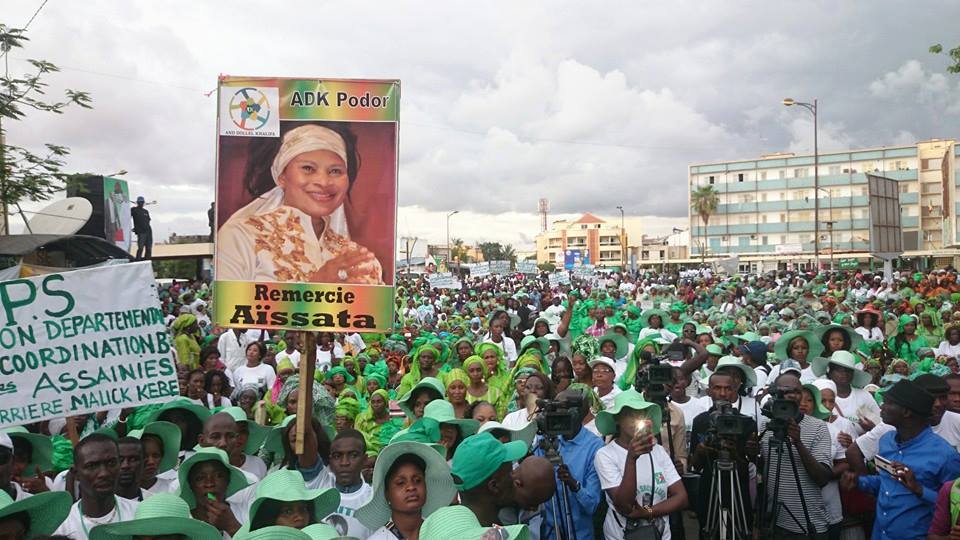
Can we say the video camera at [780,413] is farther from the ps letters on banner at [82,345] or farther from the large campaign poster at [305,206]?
the ps letters on banner at [82,345]

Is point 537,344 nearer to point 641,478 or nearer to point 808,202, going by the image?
point 641,478

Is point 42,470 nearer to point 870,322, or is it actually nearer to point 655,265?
point 870,322

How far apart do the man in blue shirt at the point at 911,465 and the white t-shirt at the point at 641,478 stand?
1244 mm

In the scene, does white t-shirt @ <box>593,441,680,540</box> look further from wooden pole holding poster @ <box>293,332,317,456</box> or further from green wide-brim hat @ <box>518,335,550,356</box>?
green wide-brim hat @ <box>518,335,550,356</box>

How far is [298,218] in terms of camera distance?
4.67 m

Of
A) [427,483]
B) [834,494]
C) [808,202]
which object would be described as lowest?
[834,494]

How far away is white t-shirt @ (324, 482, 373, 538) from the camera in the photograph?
4043 millimetres

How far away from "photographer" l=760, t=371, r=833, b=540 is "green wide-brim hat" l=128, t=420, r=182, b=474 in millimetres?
3558

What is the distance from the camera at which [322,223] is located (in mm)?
4668

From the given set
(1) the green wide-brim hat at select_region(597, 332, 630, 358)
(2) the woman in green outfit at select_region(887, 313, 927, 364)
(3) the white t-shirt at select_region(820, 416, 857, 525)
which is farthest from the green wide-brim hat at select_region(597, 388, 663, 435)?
(2) the woman in green outfit at select_region(887, 313, 927, 364)

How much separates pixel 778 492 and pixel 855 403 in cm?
187

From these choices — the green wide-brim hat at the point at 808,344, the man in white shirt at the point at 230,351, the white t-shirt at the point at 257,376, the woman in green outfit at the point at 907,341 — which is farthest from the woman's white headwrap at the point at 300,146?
the woman in green outfit at the point at 907,341

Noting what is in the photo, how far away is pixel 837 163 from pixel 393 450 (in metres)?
75.6

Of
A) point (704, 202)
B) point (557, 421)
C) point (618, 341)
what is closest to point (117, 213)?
point (618, 341)
